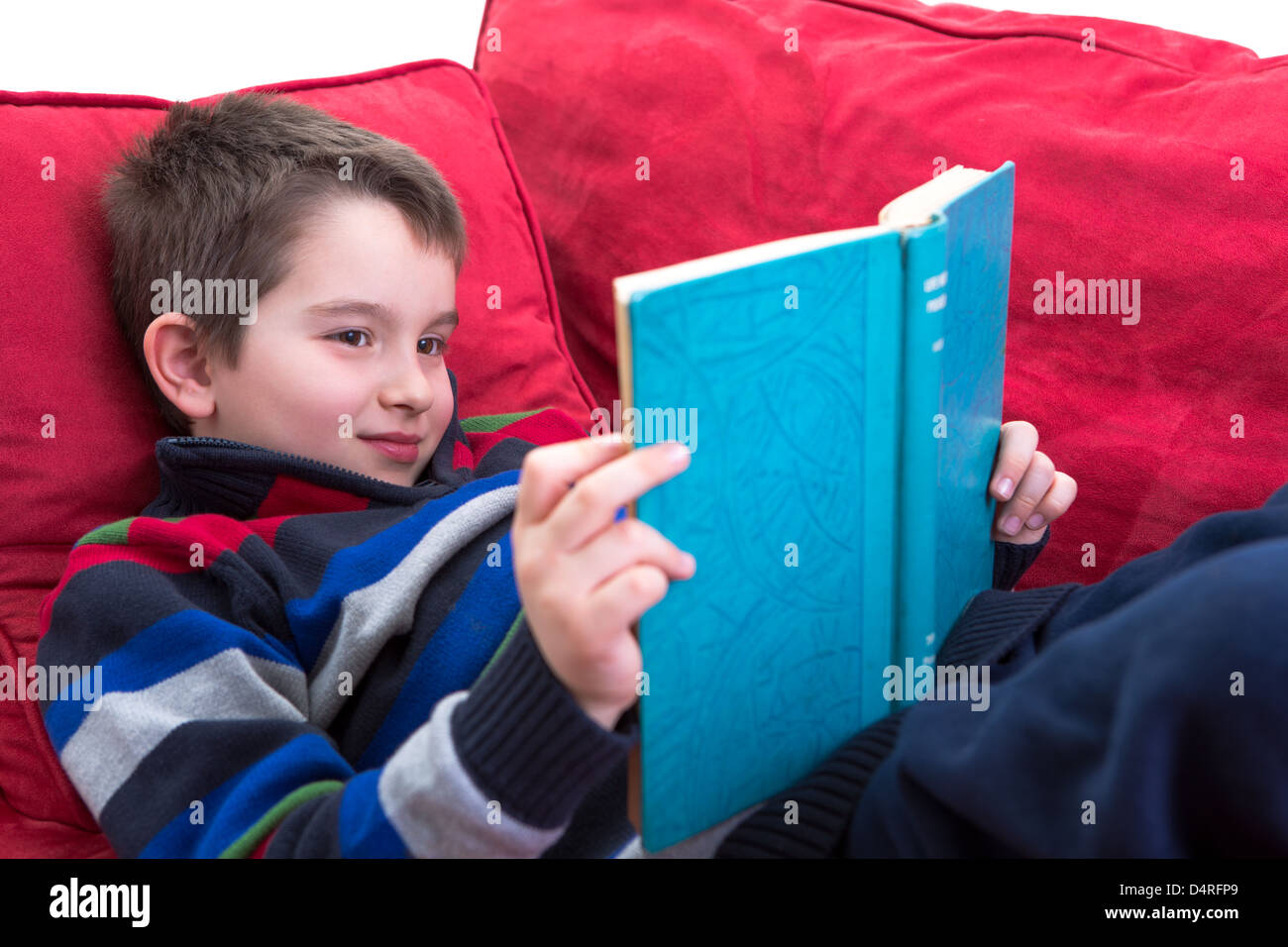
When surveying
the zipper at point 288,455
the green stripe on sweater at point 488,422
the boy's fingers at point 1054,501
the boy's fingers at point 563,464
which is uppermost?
the green stripe on sweater at point 488,422

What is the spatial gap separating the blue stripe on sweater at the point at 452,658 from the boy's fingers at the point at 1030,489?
0.40 metres

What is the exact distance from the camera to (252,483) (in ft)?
2.76

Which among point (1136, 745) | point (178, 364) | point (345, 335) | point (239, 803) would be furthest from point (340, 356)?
point (1136, 745)

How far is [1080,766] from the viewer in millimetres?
490

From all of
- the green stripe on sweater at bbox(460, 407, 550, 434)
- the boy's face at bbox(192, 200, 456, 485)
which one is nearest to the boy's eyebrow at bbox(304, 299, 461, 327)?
the boy's face at bbox(192, 200, 456, 485)

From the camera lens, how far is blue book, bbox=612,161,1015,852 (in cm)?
51

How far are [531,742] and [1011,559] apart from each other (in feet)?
1.67

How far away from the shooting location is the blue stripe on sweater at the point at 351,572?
0.77 metres

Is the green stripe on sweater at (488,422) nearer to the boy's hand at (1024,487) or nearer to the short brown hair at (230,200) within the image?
the short brown hair at (230,200)

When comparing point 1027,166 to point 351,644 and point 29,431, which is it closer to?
point 351,644

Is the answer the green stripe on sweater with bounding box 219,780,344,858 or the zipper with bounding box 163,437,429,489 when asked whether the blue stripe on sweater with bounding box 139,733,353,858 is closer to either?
the green stripe on sweater with bounding box 219,780,344,858

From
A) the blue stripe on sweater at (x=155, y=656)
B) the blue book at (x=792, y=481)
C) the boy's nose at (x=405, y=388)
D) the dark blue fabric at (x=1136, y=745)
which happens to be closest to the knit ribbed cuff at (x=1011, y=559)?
the blue book at (x=792, y=481)

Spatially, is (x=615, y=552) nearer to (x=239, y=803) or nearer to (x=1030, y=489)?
(x=239, y=803)

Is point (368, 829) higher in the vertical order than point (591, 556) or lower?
lower
